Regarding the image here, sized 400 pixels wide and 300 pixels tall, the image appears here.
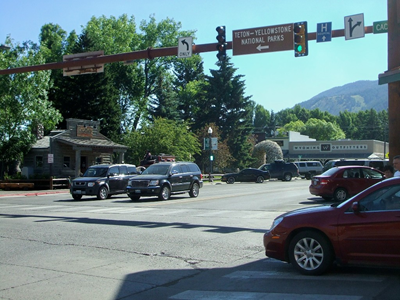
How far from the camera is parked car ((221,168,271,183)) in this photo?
149 ft

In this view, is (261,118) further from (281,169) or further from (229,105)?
(281,169)

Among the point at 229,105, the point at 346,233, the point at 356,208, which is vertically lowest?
the point at 346,233

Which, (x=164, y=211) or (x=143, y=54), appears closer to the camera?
(x=143, y=54)

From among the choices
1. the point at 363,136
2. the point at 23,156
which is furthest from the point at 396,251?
the point at 363,136

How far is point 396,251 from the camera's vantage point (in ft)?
21.9

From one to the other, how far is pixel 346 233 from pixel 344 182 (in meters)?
14.0

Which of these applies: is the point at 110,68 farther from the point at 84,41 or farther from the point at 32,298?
the point at 32,298

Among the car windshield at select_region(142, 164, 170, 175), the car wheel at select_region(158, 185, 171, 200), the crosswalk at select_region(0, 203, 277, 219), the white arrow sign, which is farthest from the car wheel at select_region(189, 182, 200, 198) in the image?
the white arrow sign

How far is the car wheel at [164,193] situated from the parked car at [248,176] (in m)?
22.8

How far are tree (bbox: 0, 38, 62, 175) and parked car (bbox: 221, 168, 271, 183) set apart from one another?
17.1 meters

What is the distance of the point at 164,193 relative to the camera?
22.4 metres

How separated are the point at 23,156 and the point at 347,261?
36976mm

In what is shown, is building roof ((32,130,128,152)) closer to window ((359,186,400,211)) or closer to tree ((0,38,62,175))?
tree ((0,38,62,175))

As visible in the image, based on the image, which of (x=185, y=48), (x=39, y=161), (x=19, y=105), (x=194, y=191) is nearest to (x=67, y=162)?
(x=39, y=161)
